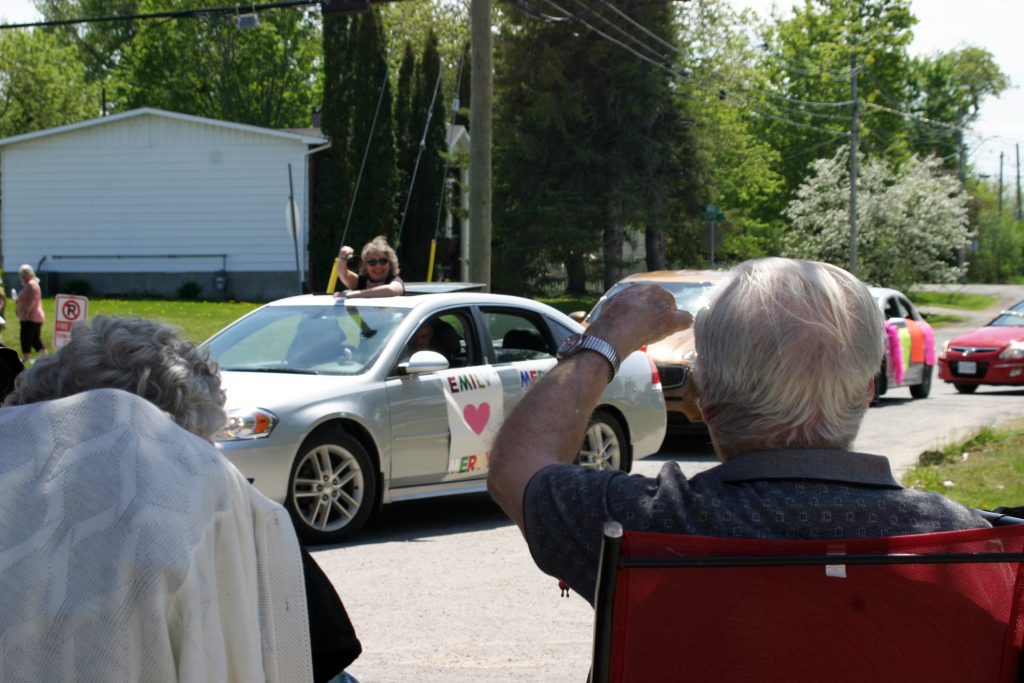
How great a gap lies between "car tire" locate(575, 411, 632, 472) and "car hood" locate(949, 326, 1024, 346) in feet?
39.0

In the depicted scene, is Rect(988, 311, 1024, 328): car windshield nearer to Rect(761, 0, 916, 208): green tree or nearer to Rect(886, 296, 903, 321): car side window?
Rect(886, 296, 903, 321): car side window

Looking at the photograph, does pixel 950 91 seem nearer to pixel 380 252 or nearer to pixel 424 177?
pixel 424 177

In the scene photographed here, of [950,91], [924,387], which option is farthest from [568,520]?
[950,91]

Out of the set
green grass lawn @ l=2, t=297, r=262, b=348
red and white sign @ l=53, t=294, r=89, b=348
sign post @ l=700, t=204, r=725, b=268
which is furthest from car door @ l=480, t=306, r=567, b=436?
sign post @ l=700, t=204, r=725, b=268

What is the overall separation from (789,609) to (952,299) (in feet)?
198

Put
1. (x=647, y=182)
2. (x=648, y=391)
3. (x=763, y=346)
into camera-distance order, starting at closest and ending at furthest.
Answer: (x=763, y=346)
(x=648, y=391)
(x=647, y=182)

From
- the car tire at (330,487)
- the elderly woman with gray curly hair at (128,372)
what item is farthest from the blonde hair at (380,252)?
the elderly woman with gray curly hair at (128,372)

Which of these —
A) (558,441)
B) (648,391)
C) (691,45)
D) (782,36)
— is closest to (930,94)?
(782,36)

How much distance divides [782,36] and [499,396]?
5968cm

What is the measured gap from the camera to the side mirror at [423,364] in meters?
8.77

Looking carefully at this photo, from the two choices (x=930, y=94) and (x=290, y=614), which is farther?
(x=930, y=94)

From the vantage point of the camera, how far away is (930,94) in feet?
302

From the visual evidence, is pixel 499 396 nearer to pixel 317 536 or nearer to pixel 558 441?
pixel 317 536

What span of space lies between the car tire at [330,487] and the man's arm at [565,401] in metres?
5.83
